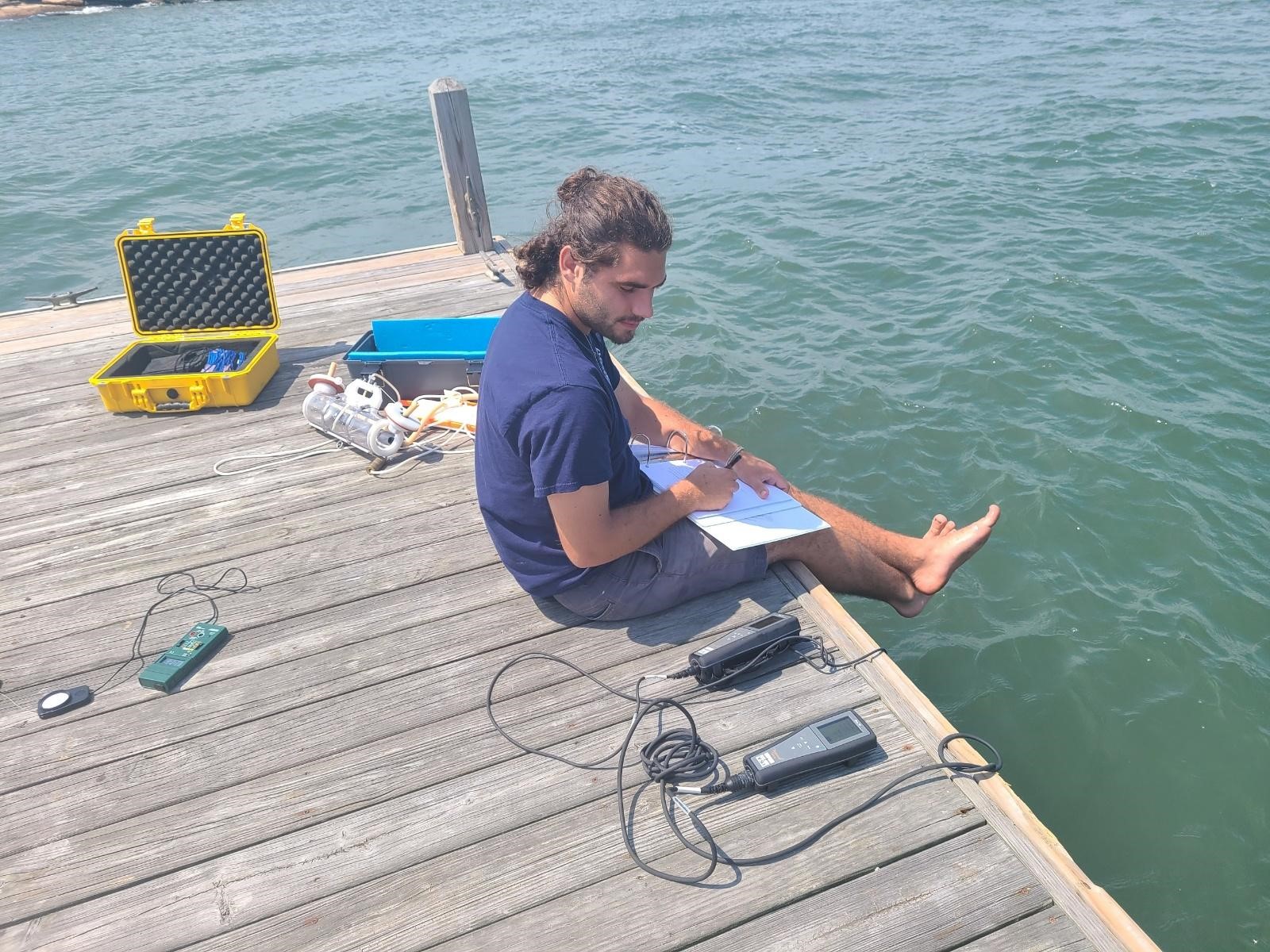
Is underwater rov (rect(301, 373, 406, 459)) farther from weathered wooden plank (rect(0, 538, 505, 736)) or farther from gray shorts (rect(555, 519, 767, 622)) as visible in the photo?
gray shorts (rect(555, 519, 767, 622))

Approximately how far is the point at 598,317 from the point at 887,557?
171 centimetres

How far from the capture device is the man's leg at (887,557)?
3.47 meters

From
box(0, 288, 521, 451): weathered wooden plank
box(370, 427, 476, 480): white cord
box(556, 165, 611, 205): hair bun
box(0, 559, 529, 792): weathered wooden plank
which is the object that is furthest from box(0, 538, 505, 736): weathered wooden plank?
box(0, 288, 521, 451): weathered wooden plank

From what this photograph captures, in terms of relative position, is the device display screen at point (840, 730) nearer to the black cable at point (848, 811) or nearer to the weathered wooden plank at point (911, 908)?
the black cable at point (848, 811)

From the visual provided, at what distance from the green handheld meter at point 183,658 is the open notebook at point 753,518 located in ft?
5.57

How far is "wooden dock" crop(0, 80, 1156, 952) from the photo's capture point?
7.30 feet

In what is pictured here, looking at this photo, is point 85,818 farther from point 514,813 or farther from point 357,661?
point 514,813

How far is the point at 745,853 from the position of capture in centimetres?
236

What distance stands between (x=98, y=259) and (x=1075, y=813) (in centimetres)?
1313

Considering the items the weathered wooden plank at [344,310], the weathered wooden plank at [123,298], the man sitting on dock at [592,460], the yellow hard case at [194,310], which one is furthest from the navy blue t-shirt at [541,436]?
the weathered wooden plank at [123,298]

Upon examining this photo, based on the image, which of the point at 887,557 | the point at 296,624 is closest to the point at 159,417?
the point at 296,624

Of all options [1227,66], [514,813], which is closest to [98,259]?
[514,813]

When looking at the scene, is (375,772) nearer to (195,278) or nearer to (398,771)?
(398,771)

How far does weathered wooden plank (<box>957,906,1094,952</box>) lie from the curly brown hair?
80.9 inches
